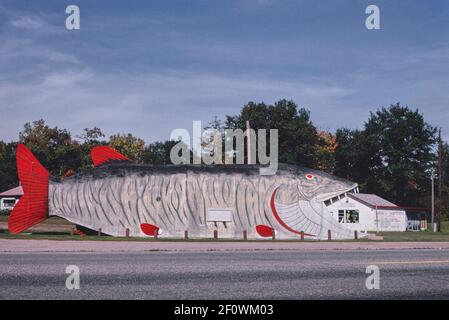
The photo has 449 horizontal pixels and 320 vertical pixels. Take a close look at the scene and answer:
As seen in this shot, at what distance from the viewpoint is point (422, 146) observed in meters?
85.4

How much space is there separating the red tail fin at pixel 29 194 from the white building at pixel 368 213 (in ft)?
104

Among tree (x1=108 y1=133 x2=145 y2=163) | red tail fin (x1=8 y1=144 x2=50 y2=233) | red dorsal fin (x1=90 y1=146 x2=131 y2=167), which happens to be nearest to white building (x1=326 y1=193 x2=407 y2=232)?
red dorsal fin (x1=90 y1=146 x2=131 y2=167)

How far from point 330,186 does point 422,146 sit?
56.6m

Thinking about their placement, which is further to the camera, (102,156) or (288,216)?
(102,156)

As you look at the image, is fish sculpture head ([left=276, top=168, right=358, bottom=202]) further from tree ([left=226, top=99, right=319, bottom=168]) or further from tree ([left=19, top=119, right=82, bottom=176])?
tree ([left=19, top=119, right=82, bottom=176])

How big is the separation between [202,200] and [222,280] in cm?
2440

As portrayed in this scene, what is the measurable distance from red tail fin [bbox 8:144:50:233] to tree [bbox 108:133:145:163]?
57.6 metres

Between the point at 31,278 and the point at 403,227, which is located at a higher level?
the point at 31,278

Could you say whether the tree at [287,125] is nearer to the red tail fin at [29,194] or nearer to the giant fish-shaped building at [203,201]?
the giant fish-shaped building at [203,201]

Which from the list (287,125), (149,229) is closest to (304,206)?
(149,229)

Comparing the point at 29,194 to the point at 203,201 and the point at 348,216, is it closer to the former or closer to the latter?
the point at 203,201

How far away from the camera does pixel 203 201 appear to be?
112ft
